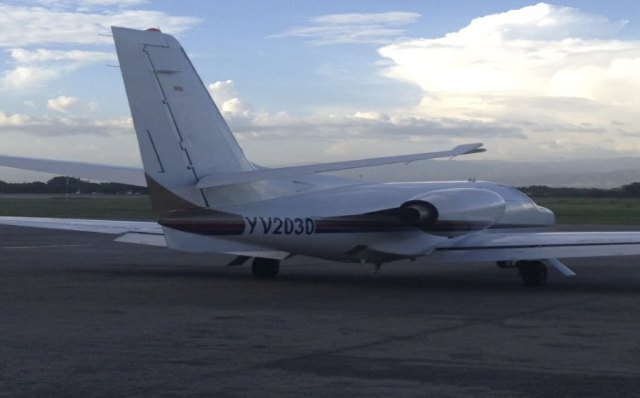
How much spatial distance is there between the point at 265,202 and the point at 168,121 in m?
2.44

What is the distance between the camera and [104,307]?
16.7m

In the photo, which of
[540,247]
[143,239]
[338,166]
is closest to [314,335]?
[338,166]

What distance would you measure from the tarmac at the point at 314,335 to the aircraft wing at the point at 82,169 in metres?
2.17

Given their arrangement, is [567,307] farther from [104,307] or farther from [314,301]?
[104,307]

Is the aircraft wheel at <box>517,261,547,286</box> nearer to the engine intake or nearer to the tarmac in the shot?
the tarmac

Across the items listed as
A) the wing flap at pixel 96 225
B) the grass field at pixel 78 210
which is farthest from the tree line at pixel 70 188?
the wing flap at pixel 96 225

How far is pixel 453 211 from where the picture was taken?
69.6ft

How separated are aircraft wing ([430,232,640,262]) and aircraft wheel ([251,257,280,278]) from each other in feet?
12.6

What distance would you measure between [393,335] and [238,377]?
3659mm

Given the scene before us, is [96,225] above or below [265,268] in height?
above

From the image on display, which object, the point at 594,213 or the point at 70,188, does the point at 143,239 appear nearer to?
the point at 594,213

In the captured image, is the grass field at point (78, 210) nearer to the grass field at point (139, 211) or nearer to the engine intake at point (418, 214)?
the grass field at point (139, 211)

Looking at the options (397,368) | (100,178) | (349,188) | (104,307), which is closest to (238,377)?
(397,368)

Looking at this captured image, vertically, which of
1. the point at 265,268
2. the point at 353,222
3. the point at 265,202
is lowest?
the point at 265,268
